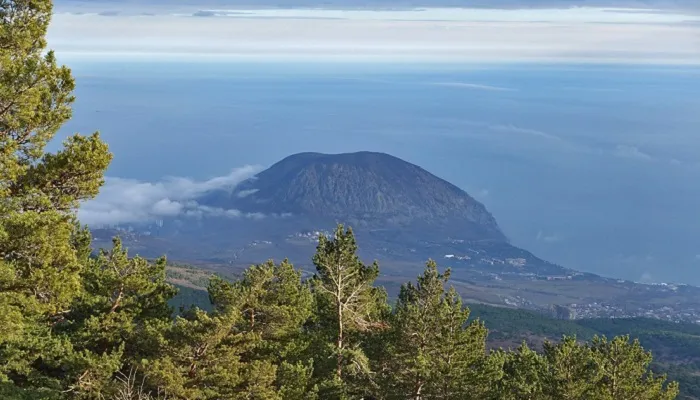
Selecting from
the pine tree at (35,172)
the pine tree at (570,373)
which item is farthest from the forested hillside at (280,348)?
the pine tree at (35,172)

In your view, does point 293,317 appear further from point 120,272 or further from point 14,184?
point 14,184

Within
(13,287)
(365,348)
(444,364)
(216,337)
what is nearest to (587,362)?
(444,364)

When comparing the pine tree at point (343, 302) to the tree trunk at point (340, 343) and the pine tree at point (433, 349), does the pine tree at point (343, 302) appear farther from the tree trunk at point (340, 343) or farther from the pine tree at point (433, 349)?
the pine tree at point (433, 349)

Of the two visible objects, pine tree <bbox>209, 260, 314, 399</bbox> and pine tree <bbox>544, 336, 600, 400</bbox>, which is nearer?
pine tree <bbox>544, 336, 600, 400</bbox>

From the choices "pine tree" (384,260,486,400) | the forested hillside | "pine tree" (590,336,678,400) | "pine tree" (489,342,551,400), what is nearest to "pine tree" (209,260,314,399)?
the forested hillside

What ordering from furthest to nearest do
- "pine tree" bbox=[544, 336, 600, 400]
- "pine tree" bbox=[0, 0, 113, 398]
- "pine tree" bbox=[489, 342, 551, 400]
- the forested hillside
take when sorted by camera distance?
"pine tree" bbox=[489, 342, 551, 400] → "pine tree" bbox=[544, 336, 600, 400] → the forested hillside → "pine tree" bbox=[0, 0, 113, 398]

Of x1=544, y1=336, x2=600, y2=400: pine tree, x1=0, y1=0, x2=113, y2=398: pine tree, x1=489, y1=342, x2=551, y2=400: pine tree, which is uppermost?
A: x1=0, y1=0, x2=113, y2=398: pine tree

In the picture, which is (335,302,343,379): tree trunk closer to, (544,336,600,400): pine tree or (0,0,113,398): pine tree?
(544,336,600,400): pine tree

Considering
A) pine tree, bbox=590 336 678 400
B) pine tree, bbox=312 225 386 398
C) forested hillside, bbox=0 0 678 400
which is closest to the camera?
forested hillside, bbox=0 0 678 400

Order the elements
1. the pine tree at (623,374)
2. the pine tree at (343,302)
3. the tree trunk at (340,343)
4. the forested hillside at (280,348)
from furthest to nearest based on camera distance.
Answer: the tree trunk at (340,343)
the pine tree at (343,302)
the pine tree at (623,374)
the forested hillside at (280,348)
